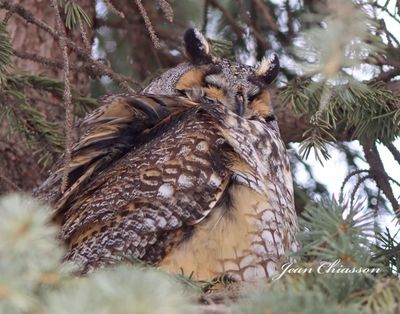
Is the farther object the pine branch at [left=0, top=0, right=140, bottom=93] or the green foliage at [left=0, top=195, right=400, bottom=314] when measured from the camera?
the pine branch at [left=0, top=0, right=140, bottom=93]

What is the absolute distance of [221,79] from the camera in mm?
3232

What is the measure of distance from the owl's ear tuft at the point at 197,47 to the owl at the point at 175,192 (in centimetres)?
34

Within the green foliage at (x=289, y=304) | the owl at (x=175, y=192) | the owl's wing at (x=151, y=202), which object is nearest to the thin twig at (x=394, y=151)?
the owl at (x=175, y=192)

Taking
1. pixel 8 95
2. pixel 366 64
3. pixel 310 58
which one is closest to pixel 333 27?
pixel 310 58

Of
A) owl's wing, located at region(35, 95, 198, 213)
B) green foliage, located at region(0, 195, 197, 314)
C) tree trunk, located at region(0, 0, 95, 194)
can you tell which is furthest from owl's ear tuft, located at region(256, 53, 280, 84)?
green foliage, located at region(0, 195, 197, 314)

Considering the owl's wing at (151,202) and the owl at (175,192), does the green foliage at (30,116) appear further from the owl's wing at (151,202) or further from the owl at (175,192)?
the owl's wing at (151,202)

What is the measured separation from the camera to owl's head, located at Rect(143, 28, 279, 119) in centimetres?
321

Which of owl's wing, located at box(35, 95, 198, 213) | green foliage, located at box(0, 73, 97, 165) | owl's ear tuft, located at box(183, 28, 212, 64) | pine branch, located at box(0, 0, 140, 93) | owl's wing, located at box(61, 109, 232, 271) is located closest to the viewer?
owl's wing, located at box(61, 109, 232, 271)

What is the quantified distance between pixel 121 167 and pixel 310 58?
105cm

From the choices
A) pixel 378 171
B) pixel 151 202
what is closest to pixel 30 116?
pixel 151 202

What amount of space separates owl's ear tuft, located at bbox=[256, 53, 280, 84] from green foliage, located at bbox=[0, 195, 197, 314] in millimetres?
2099

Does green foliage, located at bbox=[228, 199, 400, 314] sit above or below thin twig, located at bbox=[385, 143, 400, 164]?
above

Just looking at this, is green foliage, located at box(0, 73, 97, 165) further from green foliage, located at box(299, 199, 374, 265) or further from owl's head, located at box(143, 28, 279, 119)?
green foliage, located at box(299, 199, 374, 265)

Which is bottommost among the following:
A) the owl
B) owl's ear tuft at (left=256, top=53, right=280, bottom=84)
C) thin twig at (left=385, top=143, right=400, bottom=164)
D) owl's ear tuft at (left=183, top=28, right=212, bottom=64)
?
thin twig at (left=385, top=143, right=400, bottom=164)
